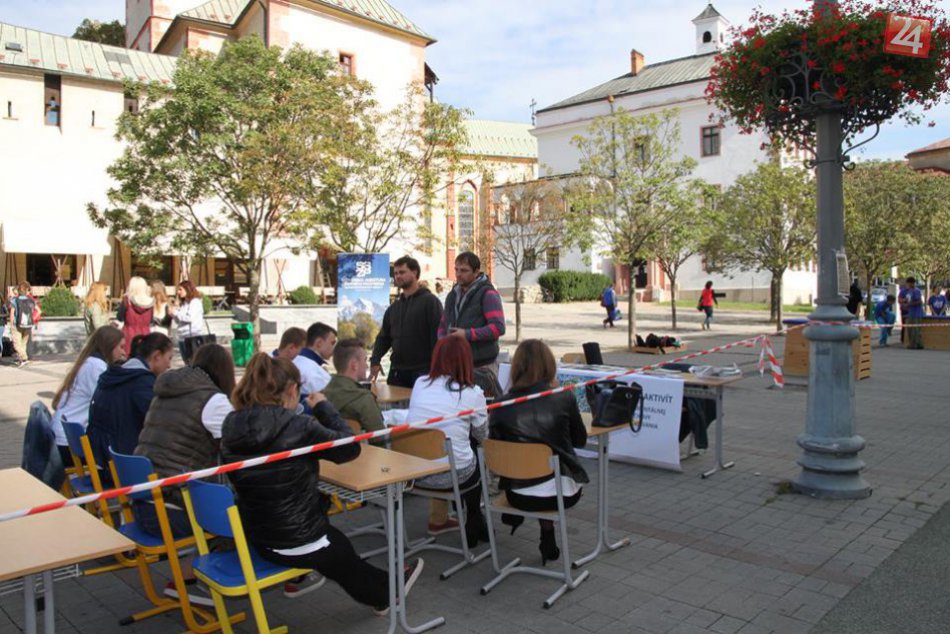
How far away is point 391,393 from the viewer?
6.68 metres

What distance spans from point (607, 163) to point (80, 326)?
1402cm

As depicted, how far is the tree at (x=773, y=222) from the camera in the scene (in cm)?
2430

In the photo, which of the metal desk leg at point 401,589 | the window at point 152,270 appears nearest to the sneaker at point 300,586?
the metal desk leg at point 401,589

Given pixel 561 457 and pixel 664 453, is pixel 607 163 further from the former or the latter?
pixel 561 457

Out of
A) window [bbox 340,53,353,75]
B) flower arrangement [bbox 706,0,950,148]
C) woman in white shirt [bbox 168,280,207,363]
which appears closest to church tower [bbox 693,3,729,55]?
window [bbox 340,53,353,75]

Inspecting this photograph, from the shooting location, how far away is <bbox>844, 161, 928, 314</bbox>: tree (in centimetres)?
2594

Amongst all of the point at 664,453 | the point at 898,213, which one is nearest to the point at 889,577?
the point at 664,453

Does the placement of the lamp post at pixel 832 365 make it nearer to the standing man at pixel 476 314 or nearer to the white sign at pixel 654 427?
the white sign at pixel 654 427

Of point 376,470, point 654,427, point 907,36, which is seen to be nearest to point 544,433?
point 376,470

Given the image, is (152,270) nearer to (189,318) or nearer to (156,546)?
(189,318)

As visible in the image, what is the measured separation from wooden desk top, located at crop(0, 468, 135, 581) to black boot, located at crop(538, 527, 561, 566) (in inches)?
103

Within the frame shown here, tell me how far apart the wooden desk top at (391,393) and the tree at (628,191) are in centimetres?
1293

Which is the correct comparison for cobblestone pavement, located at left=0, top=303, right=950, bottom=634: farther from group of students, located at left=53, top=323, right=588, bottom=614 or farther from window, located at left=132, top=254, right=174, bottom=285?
window, located at left=132, top=254, right=174, bottom=285

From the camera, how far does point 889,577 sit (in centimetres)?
460
